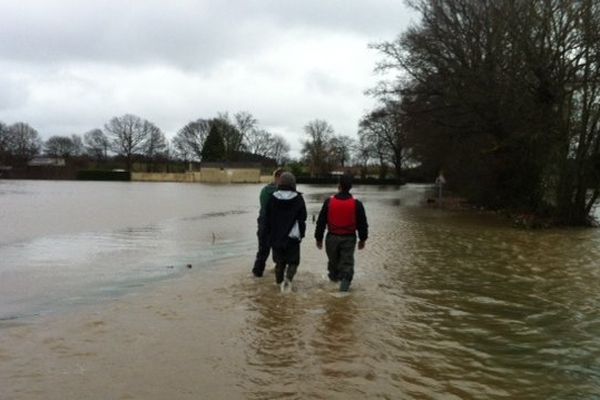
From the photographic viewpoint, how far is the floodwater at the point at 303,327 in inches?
189

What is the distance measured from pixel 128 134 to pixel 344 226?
11432 centimetres

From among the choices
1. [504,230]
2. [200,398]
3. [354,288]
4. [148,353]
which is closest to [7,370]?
[148,353]

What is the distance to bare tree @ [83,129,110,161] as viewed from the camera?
4695 inches

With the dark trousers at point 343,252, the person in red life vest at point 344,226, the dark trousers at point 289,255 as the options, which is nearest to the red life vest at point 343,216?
the person in red life vest at point 344,226

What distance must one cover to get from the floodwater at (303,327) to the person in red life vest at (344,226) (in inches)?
21.8

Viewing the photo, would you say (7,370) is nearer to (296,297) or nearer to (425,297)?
(296,297)

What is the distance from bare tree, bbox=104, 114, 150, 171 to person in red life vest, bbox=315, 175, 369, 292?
111 meters

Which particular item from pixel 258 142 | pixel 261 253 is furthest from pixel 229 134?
pixel 261 253

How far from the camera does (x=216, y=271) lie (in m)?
10.7

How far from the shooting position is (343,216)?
26.8 feet

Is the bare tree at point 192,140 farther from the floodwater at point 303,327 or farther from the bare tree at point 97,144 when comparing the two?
the floodwater at point 303,327

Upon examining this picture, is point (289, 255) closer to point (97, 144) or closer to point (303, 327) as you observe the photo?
point (303, 327)

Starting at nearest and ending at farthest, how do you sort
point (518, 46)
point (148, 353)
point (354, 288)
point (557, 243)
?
1. point (148, 353)
2. point (354, 288)
3. point (557, 243)
4. point (518, 46)

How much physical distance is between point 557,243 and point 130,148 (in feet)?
361
